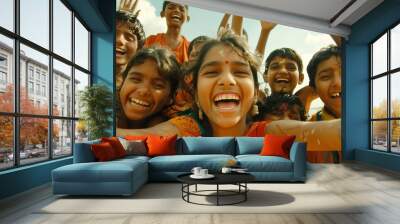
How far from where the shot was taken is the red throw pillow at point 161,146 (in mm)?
6551

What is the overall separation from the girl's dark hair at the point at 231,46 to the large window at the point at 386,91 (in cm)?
284

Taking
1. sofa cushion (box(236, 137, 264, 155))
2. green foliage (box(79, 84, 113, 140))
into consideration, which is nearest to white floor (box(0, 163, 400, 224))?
sofa cushion (box(236, 137, 264, 155))

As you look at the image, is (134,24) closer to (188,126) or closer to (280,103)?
(188,126)

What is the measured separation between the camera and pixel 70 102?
7.20m

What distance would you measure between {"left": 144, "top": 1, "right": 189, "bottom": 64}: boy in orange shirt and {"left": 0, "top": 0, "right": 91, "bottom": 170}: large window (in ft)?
5.88

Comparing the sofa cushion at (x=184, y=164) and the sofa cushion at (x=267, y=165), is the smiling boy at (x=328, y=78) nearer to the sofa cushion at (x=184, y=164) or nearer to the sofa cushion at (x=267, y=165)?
the sofa cushion at (x=267, y=165)

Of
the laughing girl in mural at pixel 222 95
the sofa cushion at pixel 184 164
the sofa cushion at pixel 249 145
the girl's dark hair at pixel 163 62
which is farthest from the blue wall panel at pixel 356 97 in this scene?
the sofa cushion at pixel 184 164

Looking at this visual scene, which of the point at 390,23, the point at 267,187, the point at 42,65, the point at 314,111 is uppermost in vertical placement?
the point at 390,23

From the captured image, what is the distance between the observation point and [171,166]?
5.86m

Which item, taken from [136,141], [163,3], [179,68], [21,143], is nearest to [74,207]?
Result: [21,143]

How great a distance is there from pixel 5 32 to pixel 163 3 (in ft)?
14.9

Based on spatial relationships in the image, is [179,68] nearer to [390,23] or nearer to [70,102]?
[70,102]

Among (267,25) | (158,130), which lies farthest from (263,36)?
(158,130)

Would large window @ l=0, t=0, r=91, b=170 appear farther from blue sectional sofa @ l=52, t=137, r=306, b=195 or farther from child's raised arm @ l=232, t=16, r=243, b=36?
child's raised arm @ l=232, t=16, r=243, b=36
